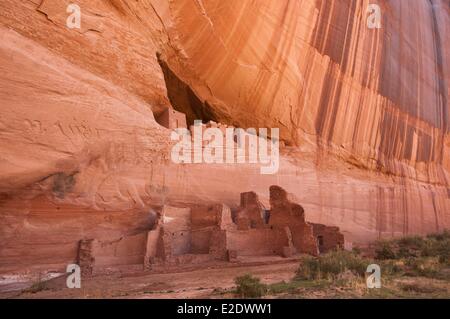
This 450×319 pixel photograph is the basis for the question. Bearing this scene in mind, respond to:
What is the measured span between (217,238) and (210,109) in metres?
6.60

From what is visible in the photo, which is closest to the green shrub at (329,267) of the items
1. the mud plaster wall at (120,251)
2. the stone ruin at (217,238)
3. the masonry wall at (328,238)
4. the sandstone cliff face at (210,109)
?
the stone ruin at (217,238)

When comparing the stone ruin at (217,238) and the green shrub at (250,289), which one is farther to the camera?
the stone ruin at (217,238)

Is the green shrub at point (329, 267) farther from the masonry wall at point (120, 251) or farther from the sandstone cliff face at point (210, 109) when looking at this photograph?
the sandstone cliff face at point (210, 109)

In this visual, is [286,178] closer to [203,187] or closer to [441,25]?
[203,187]

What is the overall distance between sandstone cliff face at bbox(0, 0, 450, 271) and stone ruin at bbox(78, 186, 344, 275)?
53 cm

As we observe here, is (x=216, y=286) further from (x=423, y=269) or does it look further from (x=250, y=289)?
(x=423, y=269)

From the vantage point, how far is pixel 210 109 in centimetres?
1579

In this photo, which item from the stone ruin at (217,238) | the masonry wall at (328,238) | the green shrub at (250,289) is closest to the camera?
the green shrub at (250,289)

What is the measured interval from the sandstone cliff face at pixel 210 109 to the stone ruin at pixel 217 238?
21.1 inches

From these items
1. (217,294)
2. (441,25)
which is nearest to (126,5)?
(217,294)

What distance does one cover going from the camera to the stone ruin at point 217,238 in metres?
9.70

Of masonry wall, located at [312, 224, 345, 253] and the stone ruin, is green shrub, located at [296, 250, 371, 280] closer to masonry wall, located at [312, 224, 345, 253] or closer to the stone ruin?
the stone ruin

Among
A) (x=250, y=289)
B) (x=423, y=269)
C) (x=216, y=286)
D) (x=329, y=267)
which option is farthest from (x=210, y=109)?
(x=250, y=289)

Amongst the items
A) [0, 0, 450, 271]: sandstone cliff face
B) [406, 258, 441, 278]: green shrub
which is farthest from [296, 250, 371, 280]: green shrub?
[0, 0, 450, 271]: sandstone cliff face
